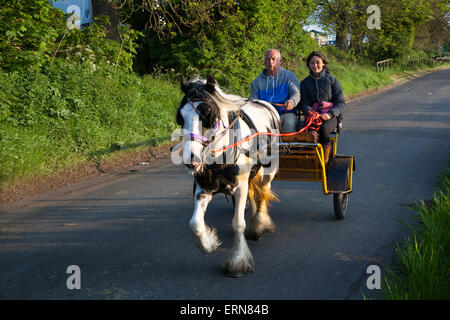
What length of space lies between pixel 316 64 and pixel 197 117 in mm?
2563

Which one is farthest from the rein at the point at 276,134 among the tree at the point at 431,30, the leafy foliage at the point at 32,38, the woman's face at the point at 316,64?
the tree at the point at 431,30

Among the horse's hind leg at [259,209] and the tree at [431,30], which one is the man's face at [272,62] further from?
the tree at [431,30]

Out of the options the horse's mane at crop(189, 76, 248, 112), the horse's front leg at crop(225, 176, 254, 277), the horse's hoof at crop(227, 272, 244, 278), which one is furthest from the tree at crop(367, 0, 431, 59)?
the horse's hoof at crop(227, 272, 244, 278)

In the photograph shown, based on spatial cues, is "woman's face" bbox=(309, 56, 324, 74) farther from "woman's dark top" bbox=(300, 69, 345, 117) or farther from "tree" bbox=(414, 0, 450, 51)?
"tree" bbox=(414, 0, 450, 51)

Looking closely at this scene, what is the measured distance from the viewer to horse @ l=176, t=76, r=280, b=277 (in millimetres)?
3900

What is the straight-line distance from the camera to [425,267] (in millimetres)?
3898

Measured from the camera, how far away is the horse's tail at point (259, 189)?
5.43 m

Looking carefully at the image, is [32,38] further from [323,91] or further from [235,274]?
[235,274]

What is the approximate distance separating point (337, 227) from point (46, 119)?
634cm

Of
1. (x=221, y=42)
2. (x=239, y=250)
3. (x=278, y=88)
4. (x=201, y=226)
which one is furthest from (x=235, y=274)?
(x=221, y=42)

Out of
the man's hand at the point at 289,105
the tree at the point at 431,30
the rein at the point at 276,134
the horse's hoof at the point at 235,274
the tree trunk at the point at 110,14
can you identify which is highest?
the tree at the point at 431,30

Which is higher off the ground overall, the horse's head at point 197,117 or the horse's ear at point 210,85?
the horse's ear at point 210,85

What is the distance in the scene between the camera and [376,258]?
4.70 metres
